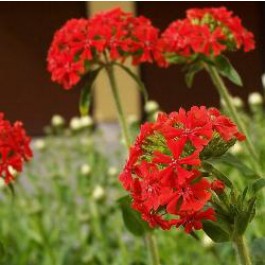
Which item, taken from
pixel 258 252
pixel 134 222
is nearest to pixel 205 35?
pixel 134 222

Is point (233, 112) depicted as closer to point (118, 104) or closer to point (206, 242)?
point (118, 104)

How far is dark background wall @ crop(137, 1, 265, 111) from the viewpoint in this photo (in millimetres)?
6375

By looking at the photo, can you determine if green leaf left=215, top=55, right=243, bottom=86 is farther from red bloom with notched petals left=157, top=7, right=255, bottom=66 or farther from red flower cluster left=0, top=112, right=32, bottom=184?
red flower cluster left=0, top=112, right=32, bottom=184

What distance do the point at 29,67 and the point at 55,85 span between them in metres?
0.26

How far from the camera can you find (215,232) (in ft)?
3.48

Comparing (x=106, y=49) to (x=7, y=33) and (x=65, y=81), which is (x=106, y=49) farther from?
(x=7, y=33)

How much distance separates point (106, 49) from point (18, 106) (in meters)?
4.94

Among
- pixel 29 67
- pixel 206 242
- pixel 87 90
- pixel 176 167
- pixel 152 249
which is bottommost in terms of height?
pixel 206 242

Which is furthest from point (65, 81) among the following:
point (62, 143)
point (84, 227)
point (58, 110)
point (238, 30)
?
point (58, 110)

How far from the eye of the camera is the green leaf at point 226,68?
1.71 metres

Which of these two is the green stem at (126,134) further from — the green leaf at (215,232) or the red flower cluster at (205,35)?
the green leaf at (215,232)

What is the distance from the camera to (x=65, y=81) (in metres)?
1.78

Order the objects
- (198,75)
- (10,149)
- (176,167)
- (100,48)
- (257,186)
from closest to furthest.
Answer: (176,167) → (257,186) → (10,149) → (100,48) → (198,75)

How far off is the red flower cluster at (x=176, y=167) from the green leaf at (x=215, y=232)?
3cm
